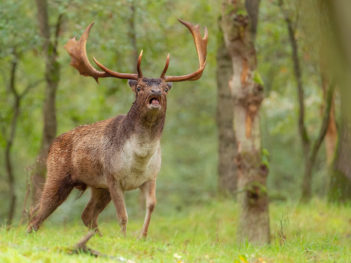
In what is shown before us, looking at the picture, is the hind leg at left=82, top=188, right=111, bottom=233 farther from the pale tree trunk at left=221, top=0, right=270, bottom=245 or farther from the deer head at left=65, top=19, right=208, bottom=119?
the pale tree trunk at left=221, top=0, right=270, bottom=245

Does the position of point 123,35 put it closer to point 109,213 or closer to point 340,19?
point 109,213

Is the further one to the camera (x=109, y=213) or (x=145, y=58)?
(x=109, y=213)

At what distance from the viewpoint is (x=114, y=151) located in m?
8.86

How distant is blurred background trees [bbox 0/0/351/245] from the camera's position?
12.9 metres

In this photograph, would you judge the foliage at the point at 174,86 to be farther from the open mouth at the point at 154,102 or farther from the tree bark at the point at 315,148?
the open mouth at the point at 154,102

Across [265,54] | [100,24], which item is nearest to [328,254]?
[100,24]

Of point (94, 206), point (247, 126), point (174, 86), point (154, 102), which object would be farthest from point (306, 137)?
point (174, 86)

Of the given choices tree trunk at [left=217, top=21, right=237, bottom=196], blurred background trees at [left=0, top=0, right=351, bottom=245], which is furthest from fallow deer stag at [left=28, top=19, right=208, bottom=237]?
tree trunk at [left=217, top=21, right=237, bottom=196]

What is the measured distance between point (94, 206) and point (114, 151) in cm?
128

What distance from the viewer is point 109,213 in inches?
795

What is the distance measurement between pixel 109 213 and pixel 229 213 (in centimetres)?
795

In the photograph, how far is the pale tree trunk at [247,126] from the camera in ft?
32.5

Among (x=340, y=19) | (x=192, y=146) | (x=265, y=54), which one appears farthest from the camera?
(x=192, y=146)

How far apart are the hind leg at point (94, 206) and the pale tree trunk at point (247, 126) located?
2.21m
